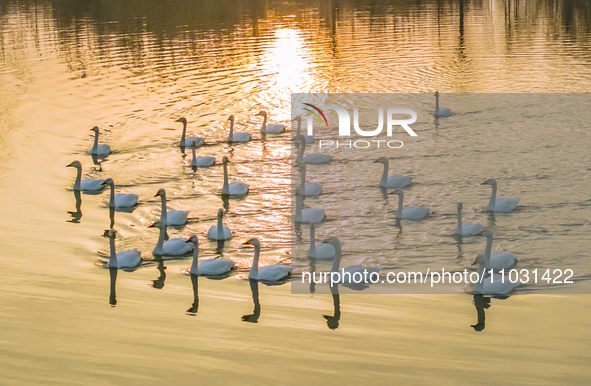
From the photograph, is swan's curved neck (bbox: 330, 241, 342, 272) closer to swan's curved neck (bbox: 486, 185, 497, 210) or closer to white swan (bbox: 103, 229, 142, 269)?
white swan (bbox: 103, 229, 142, 269)

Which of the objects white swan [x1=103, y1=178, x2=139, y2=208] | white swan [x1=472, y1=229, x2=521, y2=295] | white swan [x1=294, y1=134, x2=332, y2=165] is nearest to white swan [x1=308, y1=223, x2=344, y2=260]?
white swan [x1=472, y1=229, x2=521, y2=295]

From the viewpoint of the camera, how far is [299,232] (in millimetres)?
15859

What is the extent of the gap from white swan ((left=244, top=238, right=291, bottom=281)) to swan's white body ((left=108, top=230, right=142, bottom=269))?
2380 millimetres

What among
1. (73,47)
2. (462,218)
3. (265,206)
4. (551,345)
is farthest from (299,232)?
(73,47)

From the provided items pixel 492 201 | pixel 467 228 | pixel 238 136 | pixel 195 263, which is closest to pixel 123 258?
pixel 195 263

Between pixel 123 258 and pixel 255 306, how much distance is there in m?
3.19

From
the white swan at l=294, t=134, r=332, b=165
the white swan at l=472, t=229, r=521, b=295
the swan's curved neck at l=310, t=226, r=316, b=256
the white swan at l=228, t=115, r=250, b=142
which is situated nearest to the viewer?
the white swan at l=472, t=229, r=521, b=295

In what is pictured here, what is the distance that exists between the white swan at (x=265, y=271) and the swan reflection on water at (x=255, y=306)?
0.14 m

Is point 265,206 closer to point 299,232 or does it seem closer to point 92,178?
point 299,232

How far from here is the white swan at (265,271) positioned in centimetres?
1330

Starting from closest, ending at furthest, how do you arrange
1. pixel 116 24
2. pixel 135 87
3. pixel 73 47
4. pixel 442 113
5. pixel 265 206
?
pixel 265 206 < pixel 442 113 < pixel 135 87 < pixel 73 47 < pixel 116 24

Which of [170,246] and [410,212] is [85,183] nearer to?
[170,246]

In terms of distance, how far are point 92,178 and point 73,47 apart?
936 inches

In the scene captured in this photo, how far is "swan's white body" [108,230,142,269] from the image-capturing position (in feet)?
45.6
